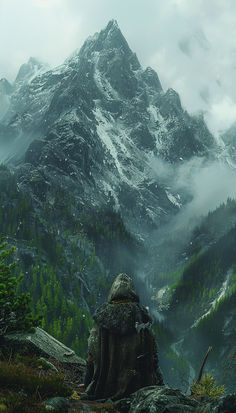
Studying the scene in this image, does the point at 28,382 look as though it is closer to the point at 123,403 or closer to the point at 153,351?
the point at 123,403

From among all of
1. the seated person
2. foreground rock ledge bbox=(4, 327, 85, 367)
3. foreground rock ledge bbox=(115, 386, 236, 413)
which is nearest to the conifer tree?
foreground rock ledge bbox=(4, 327, 85, 367)

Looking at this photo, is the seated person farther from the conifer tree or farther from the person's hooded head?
the conifer tree

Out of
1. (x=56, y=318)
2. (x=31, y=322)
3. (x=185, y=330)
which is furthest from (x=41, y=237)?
(x=31, y=322)

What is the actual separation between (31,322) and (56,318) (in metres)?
124

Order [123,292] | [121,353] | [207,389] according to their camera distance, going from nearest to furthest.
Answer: [207,389]
[121,353]
[123,292]

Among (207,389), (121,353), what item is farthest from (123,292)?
(207,389)

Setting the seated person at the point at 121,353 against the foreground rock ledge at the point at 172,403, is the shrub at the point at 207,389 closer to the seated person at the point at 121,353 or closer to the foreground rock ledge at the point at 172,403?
the seated person at the point at 121,353

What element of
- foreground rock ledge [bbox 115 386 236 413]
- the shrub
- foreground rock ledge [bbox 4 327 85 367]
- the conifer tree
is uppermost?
the conifer tree

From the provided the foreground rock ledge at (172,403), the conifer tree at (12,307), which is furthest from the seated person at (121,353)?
the conifer tree at (12,307)

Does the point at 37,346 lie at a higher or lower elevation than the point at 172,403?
higher

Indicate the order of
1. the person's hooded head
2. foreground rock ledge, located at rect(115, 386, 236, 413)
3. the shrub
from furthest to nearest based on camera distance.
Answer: the person's hooded head < the shrub < foreground rock ledge, located at rect(115, 386, 236, 413)

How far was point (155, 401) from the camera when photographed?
9.06 m

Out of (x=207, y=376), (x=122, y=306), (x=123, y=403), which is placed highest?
(x=122, y=306)

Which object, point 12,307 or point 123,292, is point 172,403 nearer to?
point 123,292
